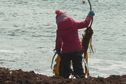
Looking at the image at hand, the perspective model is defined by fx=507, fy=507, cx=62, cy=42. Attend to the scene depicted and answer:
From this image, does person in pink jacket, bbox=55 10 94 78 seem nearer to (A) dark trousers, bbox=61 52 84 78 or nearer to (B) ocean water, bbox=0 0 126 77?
(A) dark trousers, bbox=61 52 84 78

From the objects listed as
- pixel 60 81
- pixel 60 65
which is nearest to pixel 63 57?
pixel 60 65

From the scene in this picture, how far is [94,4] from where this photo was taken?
41125 mm

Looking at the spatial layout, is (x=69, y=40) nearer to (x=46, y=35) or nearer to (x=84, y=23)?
(x=84, y=23)

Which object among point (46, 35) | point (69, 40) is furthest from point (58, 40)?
point (46, 35)

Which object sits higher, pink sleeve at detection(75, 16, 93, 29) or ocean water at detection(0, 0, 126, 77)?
pink sleeve at detection(75, 16, 93, 29)

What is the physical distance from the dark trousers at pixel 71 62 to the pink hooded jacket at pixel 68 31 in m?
0.10

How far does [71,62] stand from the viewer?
1051 cm

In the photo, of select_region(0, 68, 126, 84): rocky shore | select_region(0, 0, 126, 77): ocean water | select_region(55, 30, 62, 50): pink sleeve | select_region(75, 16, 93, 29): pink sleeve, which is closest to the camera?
select_region(0, 68, 126, 84): rocky shore

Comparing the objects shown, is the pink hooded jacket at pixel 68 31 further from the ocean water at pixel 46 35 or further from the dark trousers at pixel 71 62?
the ocean water at pixel 46 35

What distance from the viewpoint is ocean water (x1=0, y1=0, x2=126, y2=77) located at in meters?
16.5

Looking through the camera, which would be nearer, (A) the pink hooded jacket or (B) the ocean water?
(A) the pink hooded jacket

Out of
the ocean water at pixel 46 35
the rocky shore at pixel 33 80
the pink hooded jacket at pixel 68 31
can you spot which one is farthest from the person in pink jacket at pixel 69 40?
the ocean water at pixel 46 35

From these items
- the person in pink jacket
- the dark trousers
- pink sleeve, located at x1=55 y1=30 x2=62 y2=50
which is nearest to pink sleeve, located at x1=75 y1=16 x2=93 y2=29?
the person in pink jacket

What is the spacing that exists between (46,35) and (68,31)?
14.0m
